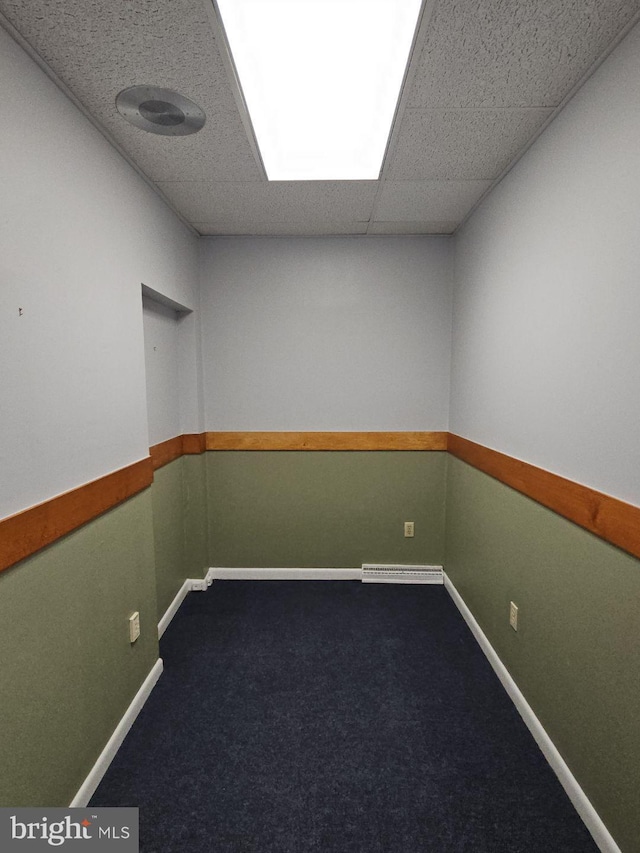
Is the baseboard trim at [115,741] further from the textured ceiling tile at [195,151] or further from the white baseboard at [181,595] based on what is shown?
the textured ceiling tile at [195,151]

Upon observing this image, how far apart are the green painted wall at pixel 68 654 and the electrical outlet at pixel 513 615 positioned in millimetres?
1791

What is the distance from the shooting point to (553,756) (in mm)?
1553

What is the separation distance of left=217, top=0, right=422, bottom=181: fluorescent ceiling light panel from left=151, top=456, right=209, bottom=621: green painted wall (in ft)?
6.26

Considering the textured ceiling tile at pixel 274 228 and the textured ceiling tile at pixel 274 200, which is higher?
the textured ceiling tile at pixel 274 228

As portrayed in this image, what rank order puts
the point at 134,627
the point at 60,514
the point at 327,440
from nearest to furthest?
1. the point at 60,514
2. the point at 134,627
3. the point at 327,440

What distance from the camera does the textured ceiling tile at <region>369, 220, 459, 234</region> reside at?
104 inches

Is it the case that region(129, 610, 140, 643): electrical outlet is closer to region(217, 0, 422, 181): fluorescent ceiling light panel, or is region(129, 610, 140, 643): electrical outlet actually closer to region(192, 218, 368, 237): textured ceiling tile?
region(217, 0, 422, 181): fluorescent ceiling light panel

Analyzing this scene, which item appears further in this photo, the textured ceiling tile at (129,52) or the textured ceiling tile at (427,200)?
the textured ceiling tile at (427,200)

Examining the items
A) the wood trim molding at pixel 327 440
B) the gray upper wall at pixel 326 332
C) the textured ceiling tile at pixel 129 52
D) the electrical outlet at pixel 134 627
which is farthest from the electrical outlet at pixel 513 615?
the textured ceiling tile at pixel 129 52

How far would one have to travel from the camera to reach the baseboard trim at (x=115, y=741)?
1425 mm

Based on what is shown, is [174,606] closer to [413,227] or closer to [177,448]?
[177,448]

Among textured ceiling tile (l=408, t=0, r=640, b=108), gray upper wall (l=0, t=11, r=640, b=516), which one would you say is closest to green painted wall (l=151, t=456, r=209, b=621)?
gray upper wall (l=0, t=11, r=640, b=516)

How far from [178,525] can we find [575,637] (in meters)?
2.33

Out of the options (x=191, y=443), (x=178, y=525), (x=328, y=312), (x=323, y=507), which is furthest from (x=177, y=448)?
(x=328, y=312)
